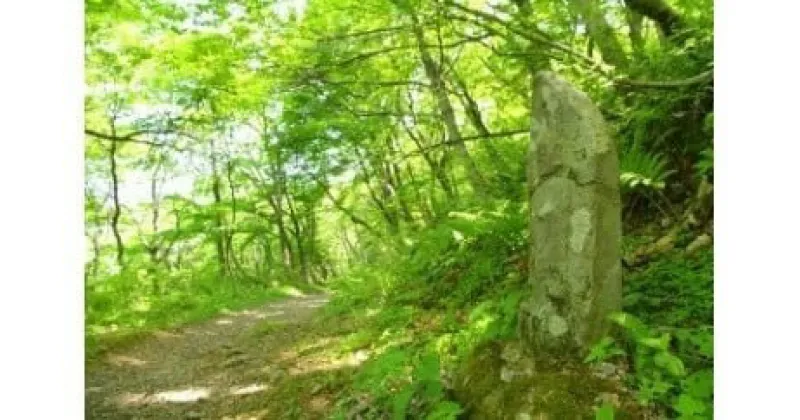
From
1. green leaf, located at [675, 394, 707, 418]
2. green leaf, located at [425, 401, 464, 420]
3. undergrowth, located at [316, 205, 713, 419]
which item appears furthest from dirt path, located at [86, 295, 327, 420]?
green leaf, located at [675, 394, 707, 418]

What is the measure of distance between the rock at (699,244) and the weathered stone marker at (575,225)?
111cm

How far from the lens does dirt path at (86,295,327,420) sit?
5.30 m

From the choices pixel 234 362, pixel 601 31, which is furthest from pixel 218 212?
pixel 601 31

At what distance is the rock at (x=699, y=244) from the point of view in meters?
4.14

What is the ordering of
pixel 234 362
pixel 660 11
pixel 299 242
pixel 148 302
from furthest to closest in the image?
pixel 299 242
pixel 148 302
pixel 234 362
pixel 660 11

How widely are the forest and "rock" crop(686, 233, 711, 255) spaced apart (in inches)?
0.4

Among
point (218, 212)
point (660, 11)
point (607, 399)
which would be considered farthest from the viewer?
point (218, 212)

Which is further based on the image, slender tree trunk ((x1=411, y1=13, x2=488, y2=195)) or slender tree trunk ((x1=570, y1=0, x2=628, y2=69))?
slender tree trunk ((x1=411, y1=13, x2=488, y2=195))

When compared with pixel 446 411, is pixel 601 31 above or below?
above

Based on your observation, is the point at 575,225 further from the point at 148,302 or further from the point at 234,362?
the point at 148,302

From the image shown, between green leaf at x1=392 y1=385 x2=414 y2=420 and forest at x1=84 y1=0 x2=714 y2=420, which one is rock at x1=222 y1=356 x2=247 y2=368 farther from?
green leaf at x1=392 y1=385 x2=414 y2=420

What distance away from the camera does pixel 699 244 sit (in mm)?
4168

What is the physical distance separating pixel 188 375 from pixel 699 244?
5.04 metres
